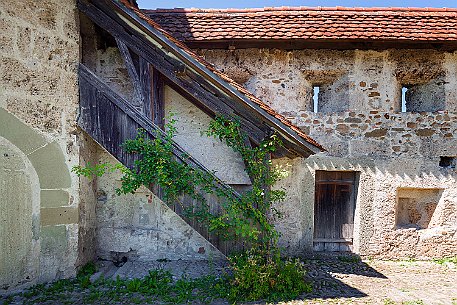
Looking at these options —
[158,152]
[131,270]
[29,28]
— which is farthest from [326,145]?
[29,28]

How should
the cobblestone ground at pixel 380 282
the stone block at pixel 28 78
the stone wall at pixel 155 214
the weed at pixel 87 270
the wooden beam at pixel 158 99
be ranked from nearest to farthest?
1. the stone block at pixel 28 78
2. the cobblestone ground at pixel 380 282
3. the weed at pixel 87 270
4. the wooden beam at pixel 158 99
5. the stone wall at pixel 155 214

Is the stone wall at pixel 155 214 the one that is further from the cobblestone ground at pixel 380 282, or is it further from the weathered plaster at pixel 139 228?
the cobblestone ground at pixel 380 282

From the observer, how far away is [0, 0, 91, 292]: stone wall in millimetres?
3318

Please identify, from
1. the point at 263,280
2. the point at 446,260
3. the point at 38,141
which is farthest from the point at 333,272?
the point at 38,141

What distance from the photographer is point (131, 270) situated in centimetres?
420

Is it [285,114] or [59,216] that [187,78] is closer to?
[285,114]

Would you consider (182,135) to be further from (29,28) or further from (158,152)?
(29,28)

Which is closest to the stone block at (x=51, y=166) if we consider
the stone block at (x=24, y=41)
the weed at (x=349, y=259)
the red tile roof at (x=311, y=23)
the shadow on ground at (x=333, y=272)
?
the stone block at (x=24, y=41)

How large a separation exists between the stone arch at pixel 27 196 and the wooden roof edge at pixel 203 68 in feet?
6.24

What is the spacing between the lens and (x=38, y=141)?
11.5 ft

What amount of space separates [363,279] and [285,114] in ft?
9.57

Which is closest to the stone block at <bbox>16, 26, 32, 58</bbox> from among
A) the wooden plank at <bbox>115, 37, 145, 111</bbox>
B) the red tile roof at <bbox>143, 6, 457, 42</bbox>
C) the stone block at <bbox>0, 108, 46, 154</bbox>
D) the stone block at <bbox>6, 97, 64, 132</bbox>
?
the stone block at <bbox>6, 97, 64, 132</bbox>

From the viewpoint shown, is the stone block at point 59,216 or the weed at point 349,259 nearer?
the stone block at point 59,216

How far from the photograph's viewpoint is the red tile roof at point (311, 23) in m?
4.84
